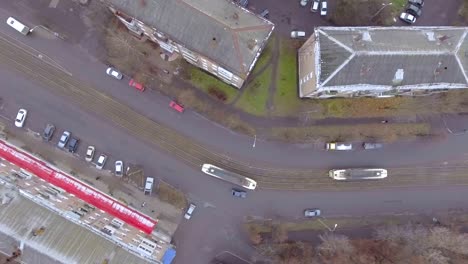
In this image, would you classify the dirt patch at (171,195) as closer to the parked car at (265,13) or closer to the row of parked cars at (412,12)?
the parked car at (265,13)

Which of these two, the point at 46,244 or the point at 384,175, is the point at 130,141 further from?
the point at 384,175

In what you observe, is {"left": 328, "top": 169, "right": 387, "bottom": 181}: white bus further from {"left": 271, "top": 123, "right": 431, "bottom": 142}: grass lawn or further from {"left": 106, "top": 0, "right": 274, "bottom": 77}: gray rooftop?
{"left": 106, "top": 0, "right": 274, "bottom": 77}: gray rooftop

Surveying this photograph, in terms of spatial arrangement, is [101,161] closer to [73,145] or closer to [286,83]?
[73,145]

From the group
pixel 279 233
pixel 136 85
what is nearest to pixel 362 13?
pixel 279 233

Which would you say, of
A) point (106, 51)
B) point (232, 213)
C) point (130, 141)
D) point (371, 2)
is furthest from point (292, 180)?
point (106, 51)

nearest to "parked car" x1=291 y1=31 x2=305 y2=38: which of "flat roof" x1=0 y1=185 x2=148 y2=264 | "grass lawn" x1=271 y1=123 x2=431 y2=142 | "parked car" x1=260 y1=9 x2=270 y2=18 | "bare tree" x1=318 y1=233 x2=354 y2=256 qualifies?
"parked car" x1=260 y1=9 x2=270 y2=18

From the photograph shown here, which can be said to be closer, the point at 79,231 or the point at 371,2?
the point at 79,231
